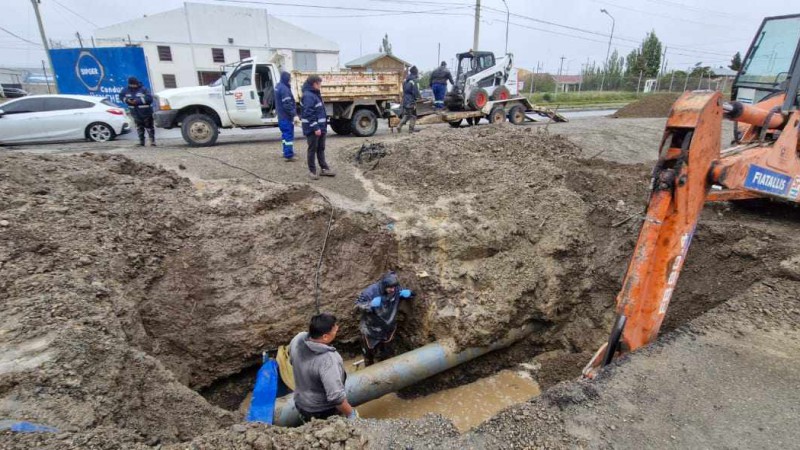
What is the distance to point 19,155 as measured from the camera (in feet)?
19.9

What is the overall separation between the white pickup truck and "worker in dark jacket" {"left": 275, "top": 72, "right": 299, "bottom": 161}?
2.94 meters

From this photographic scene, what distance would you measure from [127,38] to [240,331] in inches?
1254

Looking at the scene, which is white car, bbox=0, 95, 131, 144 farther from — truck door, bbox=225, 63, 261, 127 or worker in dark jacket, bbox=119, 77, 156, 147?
truck door, bbox=225, 63, 261, 127

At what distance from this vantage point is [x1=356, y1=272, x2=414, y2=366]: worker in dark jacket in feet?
16.2

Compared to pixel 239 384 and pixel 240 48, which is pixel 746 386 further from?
pixel 240 48

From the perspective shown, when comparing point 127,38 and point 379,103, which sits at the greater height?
point 127,38

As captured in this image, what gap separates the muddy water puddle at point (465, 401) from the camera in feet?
16.0

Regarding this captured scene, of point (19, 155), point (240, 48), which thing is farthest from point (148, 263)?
point (240, 48)

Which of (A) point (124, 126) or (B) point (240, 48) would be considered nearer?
(A) point (124, 126)

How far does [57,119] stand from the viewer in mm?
10883

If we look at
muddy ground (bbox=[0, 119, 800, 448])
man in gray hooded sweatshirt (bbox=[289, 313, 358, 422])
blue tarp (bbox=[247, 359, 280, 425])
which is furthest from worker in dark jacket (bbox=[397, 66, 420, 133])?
man in gray hooded sweatshirt (bbox=[289, 313, 358, 422])

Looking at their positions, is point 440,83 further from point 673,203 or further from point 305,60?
point 305,60

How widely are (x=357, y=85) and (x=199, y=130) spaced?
4182 mm

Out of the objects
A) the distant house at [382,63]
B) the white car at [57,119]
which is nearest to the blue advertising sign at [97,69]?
the white car at [57,119]
